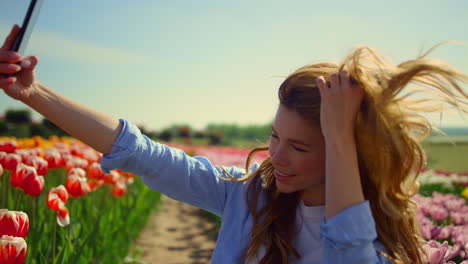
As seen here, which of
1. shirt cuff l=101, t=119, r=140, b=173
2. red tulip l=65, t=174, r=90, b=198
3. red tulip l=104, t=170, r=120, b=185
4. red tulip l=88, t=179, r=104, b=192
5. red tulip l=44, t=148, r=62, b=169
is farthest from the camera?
red tulip l=104, t=170, r=120, b=185

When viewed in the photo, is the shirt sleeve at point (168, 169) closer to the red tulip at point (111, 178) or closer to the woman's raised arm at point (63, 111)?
the woman's raised arm at point (63, 111)

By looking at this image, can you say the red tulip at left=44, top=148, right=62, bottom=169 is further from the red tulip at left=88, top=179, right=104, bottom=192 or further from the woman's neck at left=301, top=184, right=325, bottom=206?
the woman's neck at left=301, top=184, right=325, bottom=206

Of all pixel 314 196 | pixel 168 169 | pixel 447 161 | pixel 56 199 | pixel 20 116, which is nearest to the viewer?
pixel 168 169

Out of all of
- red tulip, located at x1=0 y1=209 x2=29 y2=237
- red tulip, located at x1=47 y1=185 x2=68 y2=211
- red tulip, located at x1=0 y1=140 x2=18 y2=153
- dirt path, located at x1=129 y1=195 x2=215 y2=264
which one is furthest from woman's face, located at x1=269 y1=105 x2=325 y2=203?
dirt path, located at x1=129 y1=195 x2=215 y2=264

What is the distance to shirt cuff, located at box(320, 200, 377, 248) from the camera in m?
1.09

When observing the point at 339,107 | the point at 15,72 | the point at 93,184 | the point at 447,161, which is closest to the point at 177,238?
the point at 93,184

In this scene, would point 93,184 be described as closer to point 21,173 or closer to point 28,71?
point 21,173

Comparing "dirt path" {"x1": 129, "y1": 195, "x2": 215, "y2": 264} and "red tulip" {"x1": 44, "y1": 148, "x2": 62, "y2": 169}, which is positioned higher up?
"red tulip" {"x1": 44, "y1": 148, "x2": 62, "y2": 169}

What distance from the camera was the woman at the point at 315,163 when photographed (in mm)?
1134

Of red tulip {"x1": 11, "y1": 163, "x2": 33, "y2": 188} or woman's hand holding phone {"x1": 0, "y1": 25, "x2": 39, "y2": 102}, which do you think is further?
red tulip {"x1": 11, "y1": 163, "x2": 33, "y2": 188}

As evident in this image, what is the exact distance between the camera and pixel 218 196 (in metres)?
1.63

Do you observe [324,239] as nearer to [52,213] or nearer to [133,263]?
[52,213]

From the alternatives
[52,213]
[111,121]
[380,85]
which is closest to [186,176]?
[111,121]

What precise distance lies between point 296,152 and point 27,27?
0.90 meters
